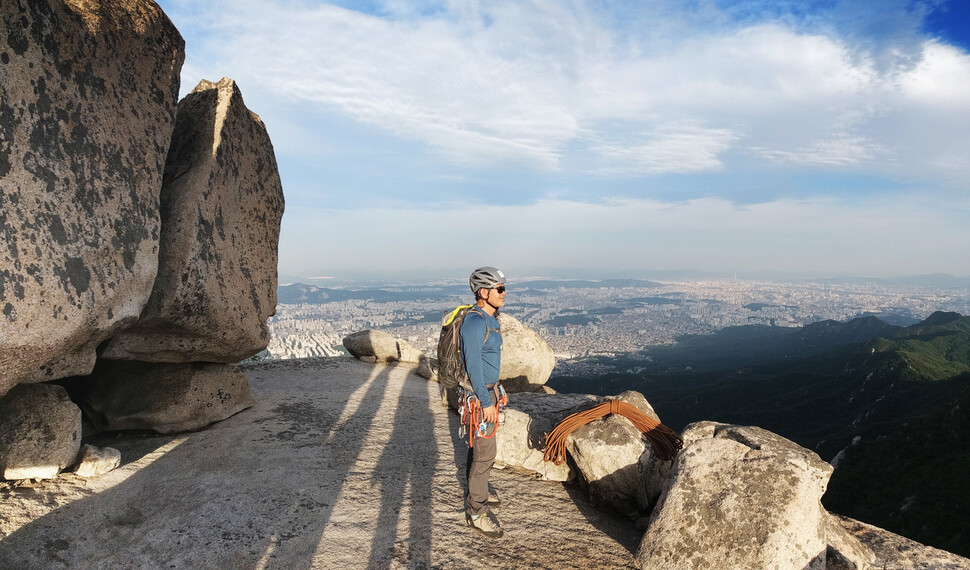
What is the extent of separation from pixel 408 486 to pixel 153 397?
5435 millimetres

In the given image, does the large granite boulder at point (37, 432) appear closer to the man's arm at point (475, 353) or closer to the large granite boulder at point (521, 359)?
the man's arm at point (475, 353)

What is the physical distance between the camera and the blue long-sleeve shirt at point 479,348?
604 centimetres

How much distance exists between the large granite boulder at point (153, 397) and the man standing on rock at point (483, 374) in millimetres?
6129

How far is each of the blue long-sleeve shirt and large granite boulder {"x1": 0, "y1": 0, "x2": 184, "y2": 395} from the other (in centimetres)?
519

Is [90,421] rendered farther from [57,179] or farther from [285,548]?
[285,548]

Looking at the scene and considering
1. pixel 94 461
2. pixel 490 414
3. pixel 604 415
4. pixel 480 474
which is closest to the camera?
pixel 490 414

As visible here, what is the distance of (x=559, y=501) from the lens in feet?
23.5

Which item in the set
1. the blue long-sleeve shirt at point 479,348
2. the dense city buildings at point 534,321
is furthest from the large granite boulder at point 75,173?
the dense city buildings at point 534,321

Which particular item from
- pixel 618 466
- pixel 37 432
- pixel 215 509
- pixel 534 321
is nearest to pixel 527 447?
pixel 618 466

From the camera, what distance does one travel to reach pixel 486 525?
602cm

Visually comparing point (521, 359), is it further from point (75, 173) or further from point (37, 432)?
point (75, 173)

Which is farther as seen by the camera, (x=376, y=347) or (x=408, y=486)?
(x=376, y=347)

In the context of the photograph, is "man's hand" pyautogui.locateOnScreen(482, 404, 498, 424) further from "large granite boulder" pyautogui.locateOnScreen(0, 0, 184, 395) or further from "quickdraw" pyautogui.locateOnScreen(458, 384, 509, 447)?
"large granite boulder" pyautogui.locateOnScreen(0, 0, 184, 395)

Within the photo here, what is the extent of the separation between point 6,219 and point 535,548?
7391 mm
